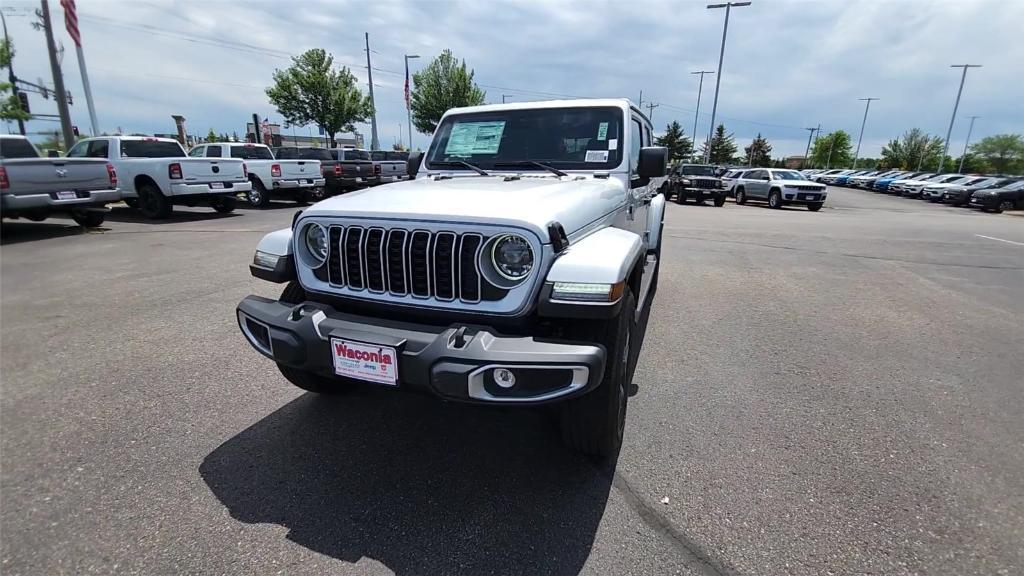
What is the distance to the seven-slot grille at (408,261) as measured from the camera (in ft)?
7.22

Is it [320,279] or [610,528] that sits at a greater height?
[320,279]

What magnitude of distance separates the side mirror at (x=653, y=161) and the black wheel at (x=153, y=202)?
1156cm

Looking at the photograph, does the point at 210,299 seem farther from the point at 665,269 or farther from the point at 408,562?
the point at 665,269

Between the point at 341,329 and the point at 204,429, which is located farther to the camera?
the point at 204,429

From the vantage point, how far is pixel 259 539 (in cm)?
205

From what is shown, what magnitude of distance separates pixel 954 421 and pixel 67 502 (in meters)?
4.95

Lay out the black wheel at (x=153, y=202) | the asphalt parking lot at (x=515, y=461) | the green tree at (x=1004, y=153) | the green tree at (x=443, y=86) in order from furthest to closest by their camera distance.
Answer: the green tree at (x=1004, y=153) < the green tree at (x=443, y=86) < the black wheel at (x=153, y=202) < the asphalt parking lot at (x=515, y=461)

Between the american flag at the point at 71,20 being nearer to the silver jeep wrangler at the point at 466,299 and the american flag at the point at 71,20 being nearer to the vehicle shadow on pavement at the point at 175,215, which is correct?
the vehicle shadow on pavement at the point at 175,215

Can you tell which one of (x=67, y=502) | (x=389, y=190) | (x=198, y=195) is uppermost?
(x=389, y=190)

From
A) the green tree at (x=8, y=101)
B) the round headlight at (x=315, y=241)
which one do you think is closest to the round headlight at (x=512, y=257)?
the round headlight at (x=315, y=241)

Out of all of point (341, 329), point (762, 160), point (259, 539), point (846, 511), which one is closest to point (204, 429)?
point (259, 539)

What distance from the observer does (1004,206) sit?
860 inches

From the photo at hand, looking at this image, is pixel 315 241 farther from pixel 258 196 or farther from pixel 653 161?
pixel 258 196

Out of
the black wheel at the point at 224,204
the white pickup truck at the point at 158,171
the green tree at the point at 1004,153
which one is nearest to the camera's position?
the white pickup truck at the point at 158,171
